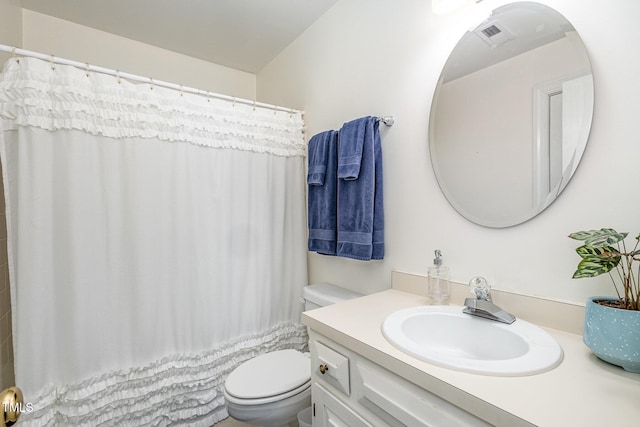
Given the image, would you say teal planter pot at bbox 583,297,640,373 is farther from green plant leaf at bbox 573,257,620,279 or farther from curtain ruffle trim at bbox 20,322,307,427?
curtain ruffle trim at bbox 20,322,307,427

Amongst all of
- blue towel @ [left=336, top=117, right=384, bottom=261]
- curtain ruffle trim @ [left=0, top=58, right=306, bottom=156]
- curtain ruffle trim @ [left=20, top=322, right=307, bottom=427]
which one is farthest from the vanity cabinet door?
curtain ruffle trim @ [left=0, top=58, right=306, bottom=156]

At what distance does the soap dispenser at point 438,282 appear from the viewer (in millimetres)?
1181

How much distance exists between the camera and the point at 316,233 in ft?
5.69

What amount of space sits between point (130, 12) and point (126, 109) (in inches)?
35.3

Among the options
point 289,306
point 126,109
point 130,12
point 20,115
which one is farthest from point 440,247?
point 130,12

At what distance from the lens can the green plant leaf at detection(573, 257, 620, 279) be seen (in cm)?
70

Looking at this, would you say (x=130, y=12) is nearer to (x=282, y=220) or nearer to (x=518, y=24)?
(x=282, y=220)

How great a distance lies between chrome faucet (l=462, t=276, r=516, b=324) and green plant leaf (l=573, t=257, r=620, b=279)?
11.7 inches

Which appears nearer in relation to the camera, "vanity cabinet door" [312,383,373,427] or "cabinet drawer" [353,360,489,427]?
Result: "cabinet drawer" [353,360,489,427]

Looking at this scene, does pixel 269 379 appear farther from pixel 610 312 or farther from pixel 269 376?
pixel 610 312

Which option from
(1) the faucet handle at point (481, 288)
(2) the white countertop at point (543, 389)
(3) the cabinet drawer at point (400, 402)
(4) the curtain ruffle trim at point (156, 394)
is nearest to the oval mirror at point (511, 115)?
(1) the faucet handle at point (481, 288)

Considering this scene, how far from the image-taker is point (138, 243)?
1.49 metres

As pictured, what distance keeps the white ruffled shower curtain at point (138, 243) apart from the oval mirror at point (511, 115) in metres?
1.10

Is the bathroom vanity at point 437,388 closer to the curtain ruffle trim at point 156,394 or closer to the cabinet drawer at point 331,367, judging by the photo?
the cabinet drawer at point 331,367
